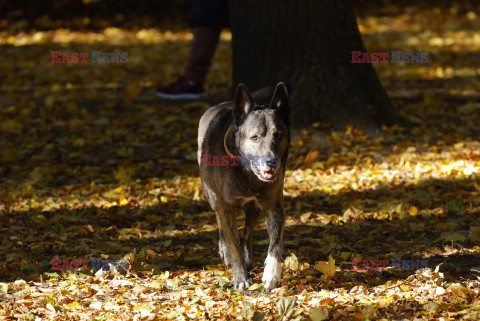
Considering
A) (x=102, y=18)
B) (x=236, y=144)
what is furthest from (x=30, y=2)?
(x=236, y=144)

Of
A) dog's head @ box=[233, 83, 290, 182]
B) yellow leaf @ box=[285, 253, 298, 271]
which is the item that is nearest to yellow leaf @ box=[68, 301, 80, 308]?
dog's head @ box=[233, 83, 290, 182]

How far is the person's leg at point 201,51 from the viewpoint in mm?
9320

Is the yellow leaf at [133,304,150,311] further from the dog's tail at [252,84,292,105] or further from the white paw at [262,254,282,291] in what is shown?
the dog's tail at [252,84,292,105]

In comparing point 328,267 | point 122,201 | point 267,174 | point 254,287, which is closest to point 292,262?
point 328,267

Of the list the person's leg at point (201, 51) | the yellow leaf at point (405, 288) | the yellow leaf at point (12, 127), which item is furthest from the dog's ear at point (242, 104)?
the yellow leaf at point (12, 127)

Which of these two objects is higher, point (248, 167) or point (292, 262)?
point (248, 167)

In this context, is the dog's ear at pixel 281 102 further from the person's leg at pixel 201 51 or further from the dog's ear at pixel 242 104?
the person's leg at pixel 201 51

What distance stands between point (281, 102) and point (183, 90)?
17.2 feet

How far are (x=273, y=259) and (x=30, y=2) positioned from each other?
13.8 meters

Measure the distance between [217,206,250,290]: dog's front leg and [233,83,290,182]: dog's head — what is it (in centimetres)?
46

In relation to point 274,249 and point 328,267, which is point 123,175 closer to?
point 274,249

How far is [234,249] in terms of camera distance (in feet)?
15.5

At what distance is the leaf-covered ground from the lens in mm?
4477

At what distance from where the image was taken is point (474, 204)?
250 inches
